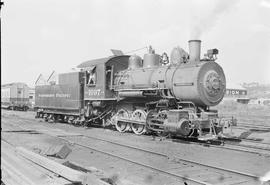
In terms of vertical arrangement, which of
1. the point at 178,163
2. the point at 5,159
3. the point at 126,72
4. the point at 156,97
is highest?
the point at 126,72

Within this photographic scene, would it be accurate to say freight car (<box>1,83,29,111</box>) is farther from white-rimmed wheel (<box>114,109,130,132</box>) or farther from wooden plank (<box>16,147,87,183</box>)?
wooden plank (<box>16,147,87,183</box>)

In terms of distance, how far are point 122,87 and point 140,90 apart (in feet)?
5.21

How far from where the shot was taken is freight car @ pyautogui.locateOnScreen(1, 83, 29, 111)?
38.8m

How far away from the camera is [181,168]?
295 inches

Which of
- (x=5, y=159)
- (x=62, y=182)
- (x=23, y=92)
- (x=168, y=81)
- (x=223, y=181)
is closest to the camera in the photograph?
(x=62, y=182)

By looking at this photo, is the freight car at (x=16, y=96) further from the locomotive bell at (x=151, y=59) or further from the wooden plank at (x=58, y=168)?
the wooden plank at (x=58, y=168)

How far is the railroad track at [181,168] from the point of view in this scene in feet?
21.0

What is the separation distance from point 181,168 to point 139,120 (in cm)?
643

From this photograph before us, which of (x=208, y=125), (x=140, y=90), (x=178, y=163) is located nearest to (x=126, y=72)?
(x=140, y=90)

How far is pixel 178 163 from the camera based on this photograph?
8.06 meters

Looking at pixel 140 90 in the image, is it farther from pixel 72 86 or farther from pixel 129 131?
pixel 72 86

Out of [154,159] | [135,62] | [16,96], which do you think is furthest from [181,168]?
[16,96]

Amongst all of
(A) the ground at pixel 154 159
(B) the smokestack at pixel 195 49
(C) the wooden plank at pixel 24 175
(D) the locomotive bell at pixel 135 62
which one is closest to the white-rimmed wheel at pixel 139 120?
(A) the ground at pixel 154 159

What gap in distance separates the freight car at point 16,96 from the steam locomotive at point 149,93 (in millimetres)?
21403
